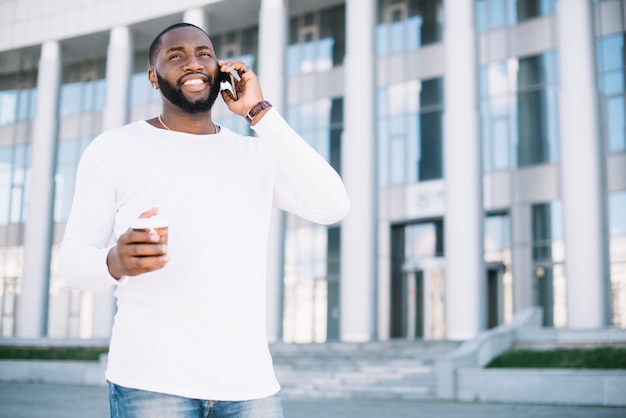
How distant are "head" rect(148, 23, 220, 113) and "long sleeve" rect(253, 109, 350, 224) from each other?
0.22 meters

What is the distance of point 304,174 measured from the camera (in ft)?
7.92

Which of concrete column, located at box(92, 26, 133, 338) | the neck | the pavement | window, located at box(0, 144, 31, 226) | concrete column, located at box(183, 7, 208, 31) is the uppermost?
concrete column, located at box(183, 7, 208, 31)

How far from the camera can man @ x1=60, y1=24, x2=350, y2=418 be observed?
2.20 metres

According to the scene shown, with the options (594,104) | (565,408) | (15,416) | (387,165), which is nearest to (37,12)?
(387,165)

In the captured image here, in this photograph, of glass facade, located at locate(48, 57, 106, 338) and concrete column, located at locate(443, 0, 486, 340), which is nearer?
concrete column, located at locate(443, 0, 486, 340)

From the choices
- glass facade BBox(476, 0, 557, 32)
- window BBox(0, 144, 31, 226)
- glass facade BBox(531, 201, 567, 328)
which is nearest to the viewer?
glass facade BBox(531, 201, 567, 328)

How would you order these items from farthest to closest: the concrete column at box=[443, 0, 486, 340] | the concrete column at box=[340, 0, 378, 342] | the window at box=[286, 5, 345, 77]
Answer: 1. the window at box=[286, 5, 345, 77]
2. the concrete column at box=[340, 0, 378, 342]
3. the concrete column at box=[443, 0, 486, 340]

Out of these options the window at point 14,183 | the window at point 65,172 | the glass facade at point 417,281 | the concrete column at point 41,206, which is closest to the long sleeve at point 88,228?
the glass facade at point 417,281

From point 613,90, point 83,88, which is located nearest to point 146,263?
point 613,90

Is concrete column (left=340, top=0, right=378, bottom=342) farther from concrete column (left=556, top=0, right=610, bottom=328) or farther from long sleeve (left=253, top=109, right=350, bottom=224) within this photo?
long sleeve (left=253, top=109, right=350, bottom=224)

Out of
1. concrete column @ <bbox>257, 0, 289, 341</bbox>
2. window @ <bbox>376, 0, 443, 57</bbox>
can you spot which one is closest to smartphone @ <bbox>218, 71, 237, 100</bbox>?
concrete column @ <bbox>257, 0, 289, 341</bbox>

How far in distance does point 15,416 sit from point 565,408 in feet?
26.9

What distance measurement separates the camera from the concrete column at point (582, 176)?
2031cm

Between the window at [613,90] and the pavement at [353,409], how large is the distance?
12.4m
